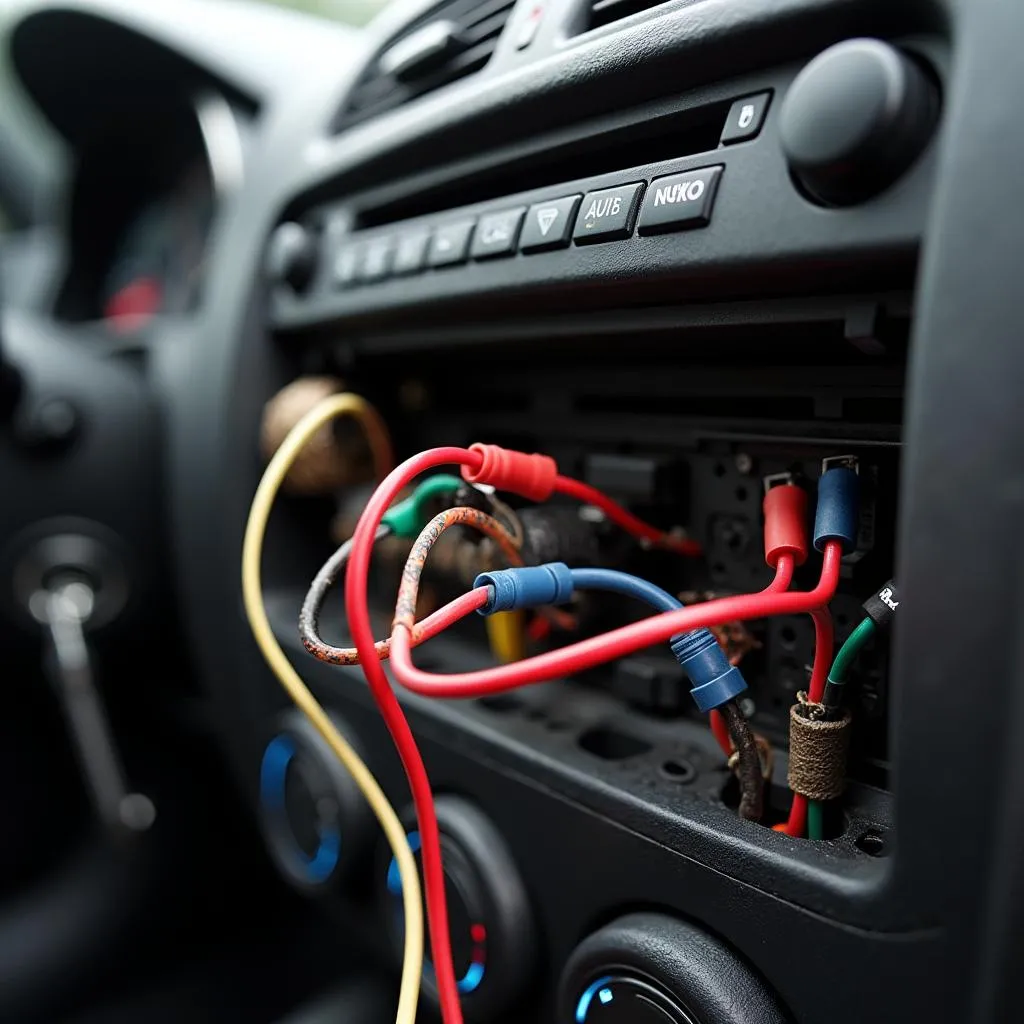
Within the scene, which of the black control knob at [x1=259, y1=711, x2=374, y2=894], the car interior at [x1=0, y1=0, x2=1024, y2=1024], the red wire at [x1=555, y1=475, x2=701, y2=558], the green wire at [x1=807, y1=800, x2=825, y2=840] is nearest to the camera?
the car interior at [x1=0, y1=0, x2=1024, y2=1024]

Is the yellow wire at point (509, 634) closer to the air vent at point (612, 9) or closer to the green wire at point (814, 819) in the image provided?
the green wire at point (814, 819)

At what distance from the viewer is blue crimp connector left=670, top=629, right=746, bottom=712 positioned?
388mm

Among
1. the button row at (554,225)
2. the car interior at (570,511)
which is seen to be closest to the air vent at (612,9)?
the car interior at (570,511)

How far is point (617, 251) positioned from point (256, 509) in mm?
268

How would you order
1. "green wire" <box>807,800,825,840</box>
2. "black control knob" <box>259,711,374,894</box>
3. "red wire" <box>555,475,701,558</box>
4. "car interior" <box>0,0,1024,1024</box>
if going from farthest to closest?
1. "black control knob" <box>259,711,374,894</box>
2. "red wire" <box>555,475,701,558</box>
3. "green wire" <box>807,800,825,840</box>
4. "car interior" <box>0,0,1024,1024</box>

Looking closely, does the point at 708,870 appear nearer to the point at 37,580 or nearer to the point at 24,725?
the point at 37,580

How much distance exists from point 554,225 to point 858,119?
168 mm

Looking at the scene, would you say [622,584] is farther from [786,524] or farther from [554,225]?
[554,225]

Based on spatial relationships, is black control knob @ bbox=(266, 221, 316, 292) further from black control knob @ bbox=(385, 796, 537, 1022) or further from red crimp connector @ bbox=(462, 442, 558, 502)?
black control knob @ bbox=(385, 796, 537, 1022)

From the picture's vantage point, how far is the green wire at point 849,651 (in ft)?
1.22

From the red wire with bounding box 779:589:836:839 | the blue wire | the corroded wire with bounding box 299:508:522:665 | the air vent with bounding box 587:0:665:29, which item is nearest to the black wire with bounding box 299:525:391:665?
the corroded wire with bounding box 299:508:522:665

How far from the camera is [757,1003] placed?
1.24 ft

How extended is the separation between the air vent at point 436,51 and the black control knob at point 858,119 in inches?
11.2

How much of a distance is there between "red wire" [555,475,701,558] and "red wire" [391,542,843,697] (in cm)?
14
